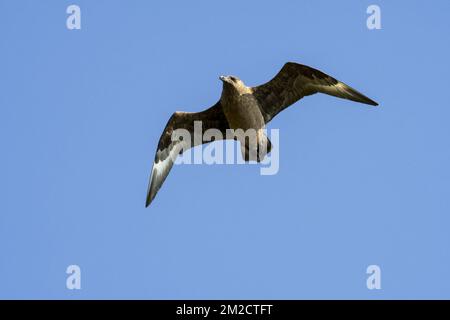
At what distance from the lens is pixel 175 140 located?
1426cm

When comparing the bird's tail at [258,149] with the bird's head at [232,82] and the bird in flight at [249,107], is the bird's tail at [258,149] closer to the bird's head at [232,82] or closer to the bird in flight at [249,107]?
the bird in flight at [249,107]

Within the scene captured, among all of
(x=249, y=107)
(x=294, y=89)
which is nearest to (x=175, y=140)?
(x=249, y=107)

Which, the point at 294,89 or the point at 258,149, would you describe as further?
the point at 294,89

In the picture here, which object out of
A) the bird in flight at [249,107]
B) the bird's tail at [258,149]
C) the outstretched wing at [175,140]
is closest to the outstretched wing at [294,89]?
the bird in flight at [249,107]

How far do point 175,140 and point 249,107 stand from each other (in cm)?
148

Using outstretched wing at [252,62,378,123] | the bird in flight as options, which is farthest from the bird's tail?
outstretched wing at [252,62,378,123]

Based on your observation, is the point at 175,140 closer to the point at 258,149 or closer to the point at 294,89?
the point at 258,149

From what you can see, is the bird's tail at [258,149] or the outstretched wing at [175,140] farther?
the outstretched wing at [175,140]

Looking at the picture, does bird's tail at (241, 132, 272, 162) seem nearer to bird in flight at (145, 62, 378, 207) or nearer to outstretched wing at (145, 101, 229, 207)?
bird in flight at (145, 62, 378, 207)

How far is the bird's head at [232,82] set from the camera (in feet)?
43.7

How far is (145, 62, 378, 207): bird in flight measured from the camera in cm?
1345
